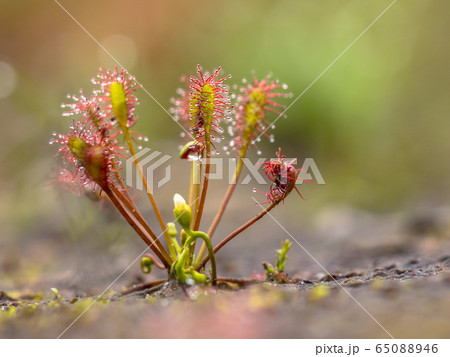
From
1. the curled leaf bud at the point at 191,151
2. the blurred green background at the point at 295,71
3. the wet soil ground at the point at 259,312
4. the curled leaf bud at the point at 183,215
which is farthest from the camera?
the blurred green background at the point at 295,71

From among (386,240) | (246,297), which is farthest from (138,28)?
(246,297)

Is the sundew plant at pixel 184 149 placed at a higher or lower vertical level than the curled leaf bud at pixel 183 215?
higher

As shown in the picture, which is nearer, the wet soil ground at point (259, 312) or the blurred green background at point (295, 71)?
the wet soil ground at point (259, 312)

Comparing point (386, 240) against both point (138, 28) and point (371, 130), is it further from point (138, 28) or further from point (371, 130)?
point (138, 28)

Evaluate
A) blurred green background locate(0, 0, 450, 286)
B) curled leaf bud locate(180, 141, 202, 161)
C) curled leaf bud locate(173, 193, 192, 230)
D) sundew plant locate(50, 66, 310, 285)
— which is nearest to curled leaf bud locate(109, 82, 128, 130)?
sundew plant locate(50, 66, 310, 285)

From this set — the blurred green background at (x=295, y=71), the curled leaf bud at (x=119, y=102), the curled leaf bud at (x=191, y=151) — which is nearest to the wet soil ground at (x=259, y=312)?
the curled leaf bud at (x=191, y=151)

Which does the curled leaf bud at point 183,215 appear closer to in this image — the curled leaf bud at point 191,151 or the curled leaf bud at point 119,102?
the curled leaf bud at point 191,151

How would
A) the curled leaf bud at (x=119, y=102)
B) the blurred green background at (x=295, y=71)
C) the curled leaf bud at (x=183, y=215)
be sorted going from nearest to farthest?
the curled leaf bud at (x=183, y=215) → the curled leaf bud at (x=119, y=102) → the blurred green background at (x=295, y=71)

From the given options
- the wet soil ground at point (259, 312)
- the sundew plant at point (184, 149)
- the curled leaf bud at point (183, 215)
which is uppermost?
the sundew plant at point (184, 149)

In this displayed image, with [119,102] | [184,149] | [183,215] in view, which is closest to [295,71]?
[119,102]
